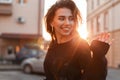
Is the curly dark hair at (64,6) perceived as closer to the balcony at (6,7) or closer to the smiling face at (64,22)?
the smiling face at (64,22)

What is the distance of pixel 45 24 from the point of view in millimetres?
2316

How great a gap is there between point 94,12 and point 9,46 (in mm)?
9812

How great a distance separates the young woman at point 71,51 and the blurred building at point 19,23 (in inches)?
1187

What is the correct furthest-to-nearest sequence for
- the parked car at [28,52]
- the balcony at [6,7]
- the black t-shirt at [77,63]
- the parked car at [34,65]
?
the balcony at [6,7] → the parked car at [28,52] → the parked car at [34,65] → the black t-shirt at [77,63]

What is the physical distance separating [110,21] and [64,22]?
2966 centimetres

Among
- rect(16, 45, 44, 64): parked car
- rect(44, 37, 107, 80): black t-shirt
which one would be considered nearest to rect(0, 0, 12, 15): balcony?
rect(16, 45, 44, 64): parked car

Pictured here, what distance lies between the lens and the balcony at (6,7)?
32219 millimetres

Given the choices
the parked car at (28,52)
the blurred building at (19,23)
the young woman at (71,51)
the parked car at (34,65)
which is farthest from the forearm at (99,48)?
the blurred building at (19,23)

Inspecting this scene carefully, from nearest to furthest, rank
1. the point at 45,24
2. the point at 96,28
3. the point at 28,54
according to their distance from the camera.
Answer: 1. the point at 45,24
2. the point at 28,54
3. the point at 96,28

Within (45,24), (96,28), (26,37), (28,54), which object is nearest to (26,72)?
(28,54)

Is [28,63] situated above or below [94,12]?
below

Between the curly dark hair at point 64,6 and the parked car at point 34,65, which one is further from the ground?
the curly dark hair at point 64,6

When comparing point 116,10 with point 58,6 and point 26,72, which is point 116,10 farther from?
point 58,6

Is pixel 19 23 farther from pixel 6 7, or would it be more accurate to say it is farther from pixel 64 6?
pixel 64 6
